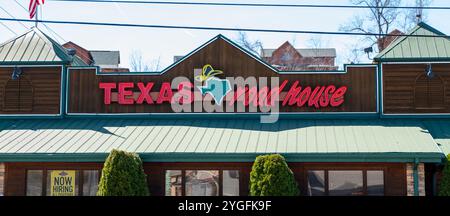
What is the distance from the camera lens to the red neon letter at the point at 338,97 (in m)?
19.0

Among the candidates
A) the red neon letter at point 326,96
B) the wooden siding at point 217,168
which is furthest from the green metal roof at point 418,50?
the wooden siding at point 217,168

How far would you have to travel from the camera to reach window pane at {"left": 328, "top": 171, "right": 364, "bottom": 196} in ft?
53.9

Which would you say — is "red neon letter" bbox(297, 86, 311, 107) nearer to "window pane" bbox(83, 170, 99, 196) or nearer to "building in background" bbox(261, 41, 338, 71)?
"window pane" bbox(83, 170, 99, 196)

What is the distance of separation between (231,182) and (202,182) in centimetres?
91

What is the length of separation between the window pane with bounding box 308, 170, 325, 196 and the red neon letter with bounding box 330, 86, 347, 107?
3.34 meters

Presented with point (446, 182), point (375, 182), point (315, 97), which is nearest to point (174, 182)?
point (315, 97)

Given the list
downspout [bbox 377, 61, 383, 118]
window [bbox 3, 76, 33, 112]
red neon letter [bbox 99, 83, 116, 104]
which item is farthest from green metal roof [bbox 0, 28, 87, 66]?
downspout [bbox 377, 61, 383, 118]

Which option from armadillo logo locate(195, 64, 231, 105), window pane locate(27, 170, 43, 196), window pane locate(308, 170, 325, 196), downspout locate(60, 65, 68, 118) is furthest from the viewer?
downspout locate(60, 65, 68, 118)

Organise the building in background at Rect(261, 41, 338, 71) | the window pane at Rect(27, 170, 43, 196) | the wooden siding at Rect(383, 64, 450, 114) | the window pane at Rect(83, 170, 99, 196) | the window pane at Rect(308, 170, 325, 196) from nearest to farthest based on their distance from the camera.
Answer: the window pane at Rect(308, 170, 325, 196) → the window pane at Rect(83, 170, 99, 196) → the window pane at Rect(27, 170, 43, 196) → the wooden siding at Rect(383, 64, 450, 114) → the building in background at Rect(261, 41, 338, 71)

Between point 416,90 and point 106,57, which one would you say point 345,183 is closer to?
point 416,90

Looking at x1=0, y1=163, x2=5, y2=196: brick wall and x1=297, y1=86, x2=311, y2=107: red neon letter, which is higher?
x1=297, y1=86, x2=311, y2=107: red neon letter

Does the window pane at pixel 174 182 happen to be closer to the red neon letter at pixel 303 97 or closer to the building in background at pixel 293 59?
the red neon letter at pixel 303 97

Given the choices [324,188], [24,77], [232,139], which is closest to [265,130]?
[232,139]

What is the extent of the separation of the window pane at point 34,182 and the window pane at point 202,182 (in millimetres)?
4758
